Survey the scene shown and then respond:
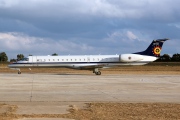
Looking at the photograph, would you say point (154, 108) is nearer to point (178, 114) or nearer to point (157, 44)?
point (178, 114)

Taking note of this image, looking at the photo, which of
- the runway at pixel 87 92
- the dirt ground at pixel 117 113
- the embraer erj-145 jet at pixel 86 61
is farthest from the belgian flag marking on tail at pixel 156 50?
the dirt ground at pixel 117 113

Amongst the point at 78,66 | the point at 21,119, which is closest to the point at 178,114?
the point at 21,119

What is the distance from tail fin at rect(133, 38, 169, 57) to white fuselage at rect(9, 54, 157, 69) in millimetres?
1073

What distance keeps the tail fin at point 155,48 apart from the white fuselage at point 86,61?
107 cm

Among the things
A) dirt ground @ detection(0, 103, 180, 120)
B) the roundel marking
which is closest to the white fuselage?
the roundel marking

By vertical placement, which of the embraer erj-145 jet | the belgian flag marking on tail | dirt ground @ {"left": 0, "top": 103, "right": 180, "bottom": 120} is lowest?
dirt ground @ {"left": 0, "top": 103, "right": 180, "bottom": 120}

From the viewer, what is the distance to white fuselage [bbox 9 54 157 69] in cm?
4266

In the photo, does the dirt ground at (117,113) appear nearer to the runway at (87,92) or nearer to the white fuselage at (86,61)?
the runway at (87,92)

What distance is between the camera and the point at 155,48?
148 feet

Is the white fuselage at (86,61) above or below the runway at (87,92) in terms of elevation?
above

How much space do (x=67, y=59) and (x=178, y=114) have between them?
34206 millimetres

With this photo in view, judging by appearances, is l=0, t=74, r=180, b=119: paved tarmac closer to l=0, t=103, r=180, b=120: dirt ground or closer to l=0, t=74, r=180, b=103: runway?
l=0, t=74, r=180, b=103: runway

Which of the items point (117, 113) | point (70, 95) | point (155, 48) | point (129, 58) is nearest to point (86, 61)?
point (129, 58)

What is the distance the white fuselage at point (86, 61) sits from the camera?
140ft
